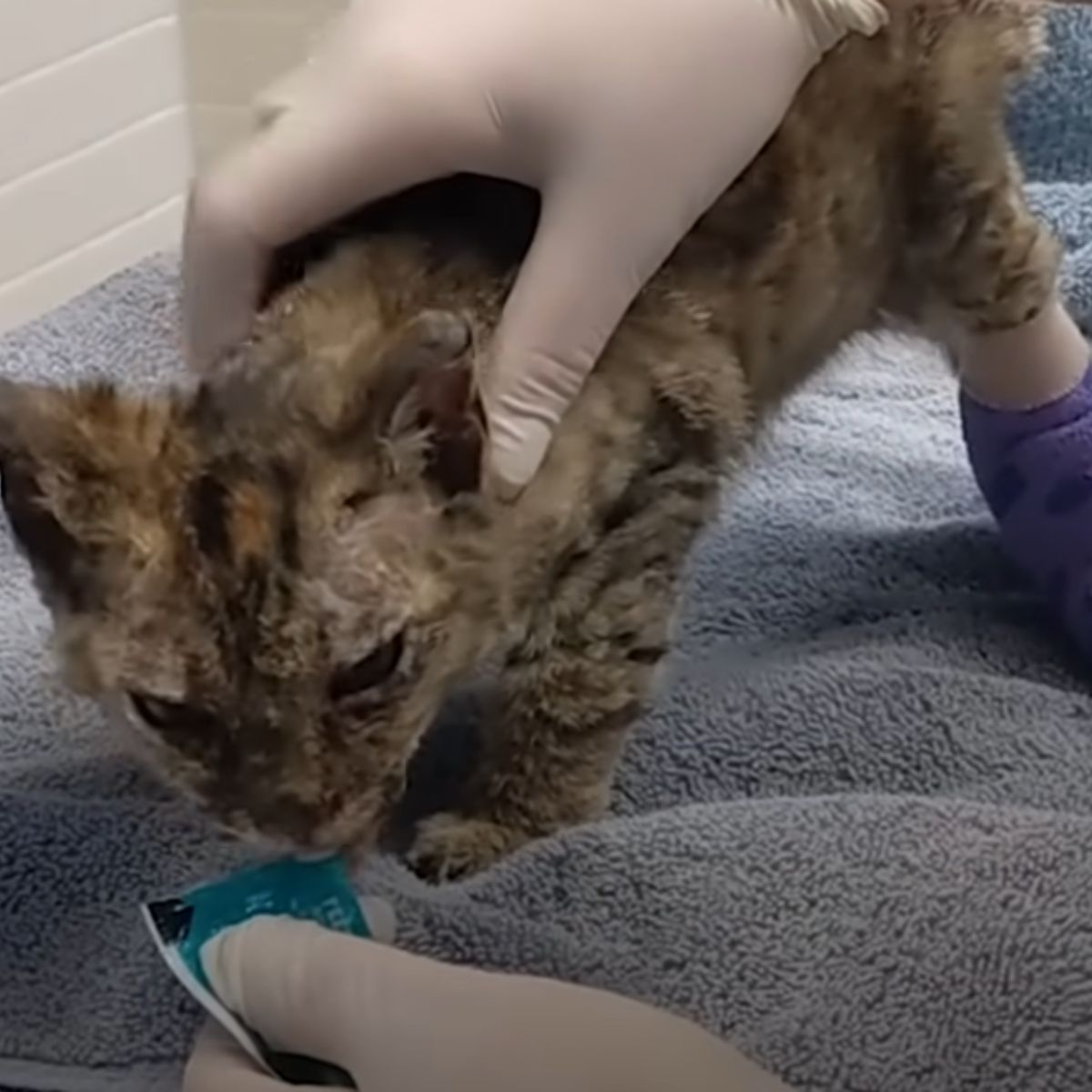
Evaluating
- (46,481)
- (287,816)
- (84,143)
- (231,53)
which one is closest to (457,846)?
(287,816)

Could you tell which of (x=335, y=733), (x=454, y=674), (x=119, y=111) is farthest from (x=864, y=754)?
(x=119, y=111)

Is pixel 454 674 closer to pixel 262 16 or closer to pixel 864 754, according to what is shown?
pixel 864 754

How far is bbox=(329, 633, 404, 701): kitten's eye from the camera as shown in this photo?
1168 mm

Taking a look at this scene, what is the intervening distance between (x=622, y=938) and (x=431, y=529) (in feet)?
0.82

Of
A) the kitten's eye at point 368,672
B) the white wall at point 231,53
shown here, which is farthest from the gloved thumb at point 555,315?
the white wall at point 231,53

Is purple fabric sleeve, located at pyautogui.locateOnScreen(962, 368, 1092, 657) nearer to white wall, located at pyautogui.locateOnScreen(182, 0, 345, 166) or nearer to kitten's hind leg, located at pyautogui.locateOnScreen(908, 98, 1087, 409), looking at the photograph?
kitten's hind leg, located at pyautogui.locateOnScreen(908, 98, 1087, 409)

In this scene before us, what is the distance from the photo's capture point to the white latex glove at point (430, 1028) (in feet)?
3.56

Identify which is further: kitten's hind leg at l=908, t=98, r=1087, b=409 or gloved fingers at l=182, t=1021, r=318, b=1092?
kitten's hind leg at l=908, t=98, r=1087, b=409

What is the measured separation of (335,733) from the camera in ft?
3.86

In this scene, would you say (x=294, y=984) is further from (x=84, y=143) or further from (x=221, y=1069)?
(x=84, y=143)

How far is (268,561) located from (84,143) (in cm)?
137

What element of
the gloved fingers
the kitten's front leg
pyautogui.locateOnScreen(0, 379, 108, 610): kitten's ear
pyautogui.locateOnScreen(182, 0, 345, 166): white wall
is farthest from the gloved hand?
pyautogui.locateOnScreen(182, 0, 345, 166): white wall

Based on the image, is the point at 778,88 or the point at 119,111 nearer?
the point at 778,88

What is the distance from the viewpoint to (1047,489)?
5.55ft
